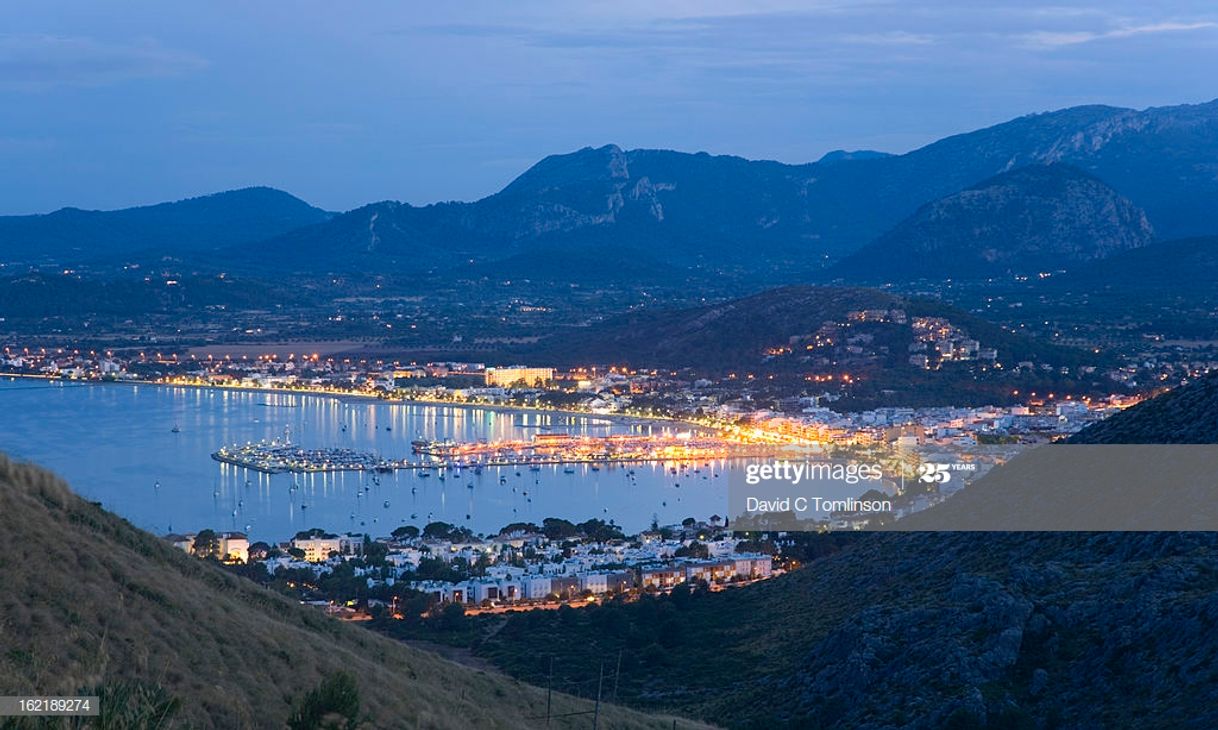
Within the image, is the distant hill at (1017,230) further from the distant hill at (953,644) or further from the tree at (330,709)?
the tree at (330,709)

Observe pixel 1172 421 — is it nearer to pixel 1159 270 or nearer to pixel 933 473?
pixel 933 473

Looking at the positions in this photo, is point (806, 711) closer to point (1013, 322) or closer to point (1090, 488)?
point (1090, 488)

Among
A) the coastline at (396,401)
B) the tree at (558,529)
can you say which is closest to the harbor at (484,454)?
the coastline at (396,401)

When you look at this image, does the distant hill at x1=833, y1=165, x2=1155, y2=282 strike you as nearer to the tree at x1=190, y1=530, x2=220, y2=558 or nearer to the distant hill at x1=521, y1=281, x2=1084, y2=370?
the distant hill at x1=521, y1=281, x2=1084, y2=370

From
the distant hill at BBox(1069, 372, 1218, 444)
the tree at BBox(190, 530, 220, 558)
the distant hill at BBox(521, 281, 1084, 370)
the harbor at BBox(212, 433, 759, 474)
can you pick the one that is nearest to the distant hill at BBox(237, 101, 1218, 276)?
the distant hill at BBox(521, 281, 1084, 370)

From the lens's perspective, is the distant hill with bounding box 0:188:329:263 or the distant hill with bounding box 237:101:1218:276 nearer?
the distant hill with bounding box 237:101:1218:276

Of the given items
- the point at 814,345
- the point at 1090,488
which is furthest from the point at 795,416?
the point at 1090,488

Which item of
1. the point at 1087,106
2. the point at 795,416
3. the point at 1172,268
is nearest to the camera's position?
the point at 795,416
